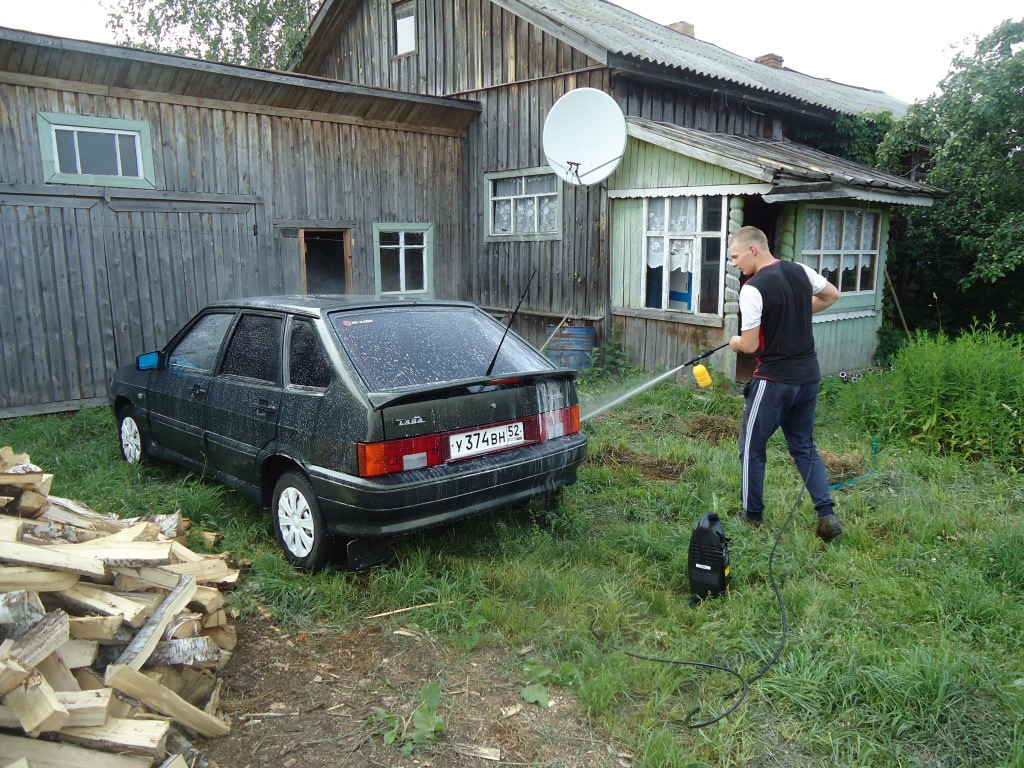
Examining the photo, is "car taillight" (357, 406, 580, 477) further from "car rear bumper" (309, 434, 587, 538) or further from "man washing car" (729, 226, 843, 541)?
"man washing car" (729, 226, 843, 541)

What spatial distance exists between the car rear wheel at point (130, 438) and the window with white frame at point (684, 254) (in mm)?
6722

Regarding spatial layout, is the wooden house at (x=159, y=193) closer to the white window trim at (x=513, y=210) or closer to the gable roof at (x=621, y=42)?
the white window trim at (x=513, y=210)

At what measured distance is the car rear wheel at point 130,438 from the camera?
583cm

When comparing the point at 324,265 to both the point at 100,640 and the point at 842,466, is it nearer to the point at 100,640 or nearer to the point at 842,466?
the point at 842,466

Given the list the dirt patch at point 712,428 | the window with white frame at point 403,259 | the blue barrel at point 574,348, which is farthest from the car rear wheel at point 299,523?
the window with white frame at point 403,259

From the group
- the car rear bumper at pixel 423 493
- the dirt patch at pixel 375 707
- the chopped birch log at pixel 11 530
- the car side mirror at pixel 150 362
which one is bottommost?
the dirt patch at pixel 375 707

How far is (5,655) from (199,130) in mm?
8282

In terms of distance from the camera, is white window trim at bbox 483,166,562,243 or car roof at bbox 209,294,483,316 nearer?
car roof at bbox 209,294,483,316

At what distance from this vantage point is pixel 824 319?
10.0 metres

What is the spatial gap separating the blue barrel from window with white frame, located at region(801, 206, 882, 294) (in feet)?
10.3

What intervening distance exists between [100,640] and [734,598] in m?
2.95

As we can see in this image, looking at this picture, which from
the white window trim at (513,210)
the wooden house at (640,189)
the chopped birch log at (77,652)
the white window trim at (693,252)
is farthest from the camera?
the white window trim at (513,210)

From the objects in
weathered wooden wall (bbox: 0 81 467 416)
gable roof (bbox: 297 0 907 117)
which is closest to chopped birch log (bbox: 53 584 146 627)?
weathered wooden wall (bbox: 0 81 467 416)

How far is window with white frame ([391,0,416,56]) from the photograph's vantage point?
1281 centimetres
